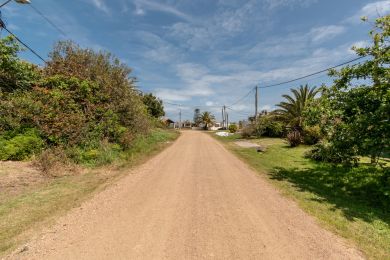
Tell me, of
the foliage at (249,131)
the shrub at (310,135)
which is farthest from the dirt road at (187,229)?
the foliage at (249,131)

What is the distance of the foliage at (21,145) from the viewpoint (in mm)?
10977

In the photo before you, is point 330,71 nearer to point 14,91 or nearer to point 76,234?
point 76,234

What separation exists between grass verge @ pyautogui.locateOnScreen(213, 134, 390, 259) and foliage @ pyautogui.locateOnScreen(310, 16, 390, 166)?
1188 mm

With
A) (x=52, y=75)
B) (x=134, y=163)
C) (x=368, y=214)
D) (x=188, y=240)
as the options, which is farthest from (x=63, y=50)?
(x=368, y=214)

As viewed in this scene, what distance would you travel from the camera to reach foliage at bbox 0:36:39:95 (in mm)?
13602

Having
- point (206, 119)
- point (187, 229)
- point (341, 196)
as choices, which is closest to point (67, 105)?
point (187, 229)

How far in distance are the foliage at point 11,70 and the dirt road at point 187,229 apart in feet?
31.5

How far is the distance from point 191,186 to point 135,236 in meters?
3.97

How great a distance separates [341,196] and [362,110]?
3.09 meters

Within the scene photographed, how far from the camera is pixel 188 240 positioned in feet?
15.2

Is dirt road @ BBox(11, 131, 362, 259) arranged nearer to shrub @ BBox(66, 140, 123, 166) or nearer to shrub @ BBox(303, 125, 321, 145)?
shrub @ BBox(66, 140, 123, 166)

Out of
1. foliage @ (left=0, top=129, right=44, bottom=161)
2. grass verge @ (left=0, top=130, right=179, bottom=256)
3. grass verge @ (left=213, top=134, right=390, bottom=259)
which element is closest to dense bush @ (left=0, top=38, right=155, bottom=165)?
foliage @ (left=0, top=129, right=44, bottom=161)

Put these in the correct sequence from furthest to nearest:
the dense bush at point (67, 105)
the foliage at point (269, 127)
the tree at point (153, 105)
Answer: the tree at point (153, 105) < the foliage at point (269, 127) < the dense bush at point (67, 105)

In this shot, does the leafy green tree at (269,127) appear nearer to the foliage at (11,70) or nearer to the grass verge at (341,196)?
the grass verge at (341,196)
